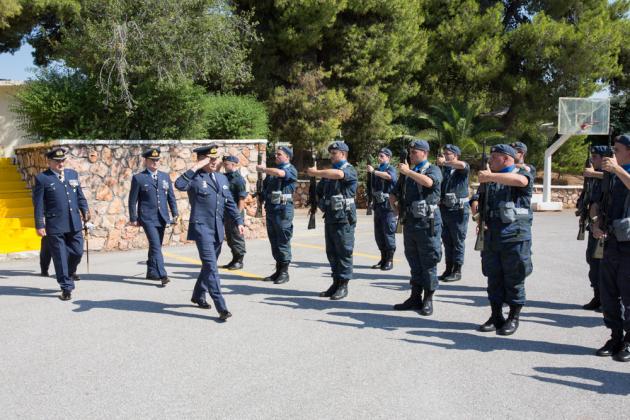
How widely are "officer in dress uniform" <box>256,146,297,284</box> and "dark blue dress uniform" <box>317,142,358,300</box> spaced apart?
4.03 feet

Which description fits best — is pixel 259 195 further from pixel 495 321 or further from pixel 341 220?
pixel 495 321

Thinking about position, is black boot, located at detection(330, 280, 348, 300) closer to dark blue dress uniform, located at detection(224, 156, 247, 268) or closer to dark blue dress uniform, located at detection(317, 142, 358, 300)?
dark blue dress uniform, located at detection(317, 142, 358, 300)

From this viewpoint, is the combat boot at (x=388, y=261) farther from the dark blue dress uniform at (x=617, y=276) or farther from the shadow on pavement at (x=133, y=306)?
the dark blue dress uniform at (x=617, y=276)

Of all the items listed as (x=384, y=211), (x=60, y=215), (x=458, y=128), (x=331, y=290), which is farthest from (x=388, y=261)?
(x=458, y=128)

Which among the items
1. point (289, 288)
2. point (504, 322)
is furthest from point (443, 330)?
point (289, 288)

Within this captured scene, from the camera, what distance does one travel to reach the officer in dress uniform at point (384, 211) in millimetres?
10102

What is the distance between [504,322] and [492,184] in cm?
144

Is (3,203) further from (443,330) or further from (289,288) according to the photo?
(443,330)

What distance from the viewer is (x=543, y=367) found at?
5.30 meters

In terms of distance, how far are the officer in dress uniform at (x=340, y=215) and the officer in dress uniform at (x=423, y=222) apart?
2.85ft

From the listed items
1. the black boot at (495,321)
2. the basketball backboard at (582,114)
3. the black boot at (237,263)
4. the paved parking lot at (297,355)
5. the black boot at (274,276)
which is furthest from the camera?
the basketball backboard at (582,114)

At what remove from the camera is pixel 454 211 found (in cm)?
925

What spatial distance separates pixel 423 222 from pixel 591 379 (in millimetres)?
2612

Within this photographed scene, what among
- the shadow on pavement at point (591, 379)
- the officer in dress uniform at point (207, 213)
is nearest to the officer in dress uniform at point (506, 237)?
the shadow on pavement at point (591, 379)
